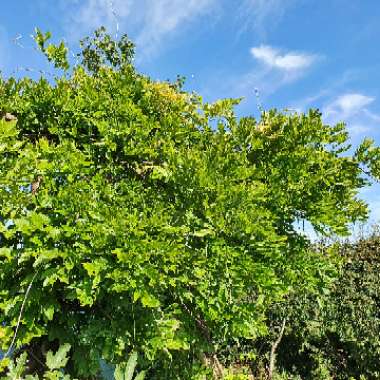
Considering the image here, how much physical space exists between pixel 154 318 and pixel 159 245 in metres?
0.90

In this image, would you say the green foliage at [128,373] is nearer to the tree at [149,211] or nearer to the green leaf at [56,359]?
the green leaf at [56,359]

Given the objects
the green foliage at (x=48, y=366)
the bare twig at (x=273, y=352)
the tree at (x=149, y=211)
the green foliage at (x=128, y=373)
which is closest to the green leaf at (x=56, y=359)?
the green foliage at (x=48, y=366)

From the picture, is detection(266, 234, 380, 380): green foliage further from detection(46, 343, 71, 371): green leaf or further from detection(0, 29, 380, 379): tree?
detection(46, 343, 71, 371): green leaf

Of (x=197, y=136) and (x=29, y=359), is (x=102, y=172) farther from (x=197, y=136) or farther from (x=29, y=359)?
(x=29, y=359)

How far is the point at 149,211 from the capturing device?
4352 mm

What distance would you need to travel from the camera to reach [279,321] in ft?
32.8

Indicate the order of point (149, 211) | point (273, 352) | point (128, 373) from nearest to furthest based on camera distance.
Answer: point (128, 373) → point (149, 211) → point (273, 352)

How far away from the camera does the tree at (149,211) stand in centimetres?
378

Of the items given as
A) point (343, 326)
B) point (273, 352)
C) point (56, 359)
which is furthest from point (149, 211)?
point (343, 326)

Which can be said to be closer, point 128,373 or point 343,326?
point 128,373

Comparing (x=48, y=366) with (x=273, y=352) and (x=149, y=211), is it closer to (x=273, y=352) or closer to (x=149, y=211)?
(x=149, y=211)

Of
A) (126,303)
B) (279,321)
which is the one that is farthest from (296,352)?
(126,303)

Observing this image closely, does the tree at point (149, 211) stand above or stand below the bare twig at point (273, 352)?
above

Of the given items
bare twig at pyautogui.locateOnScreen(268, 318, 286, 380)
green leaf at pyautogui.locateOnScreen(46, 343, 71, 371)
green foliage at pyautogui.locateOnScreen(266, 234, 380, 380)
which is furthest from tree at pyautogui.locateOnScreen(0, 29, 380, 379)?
green foliage at pyautogui.locateOnScreen(266, 234, 380, 380)
